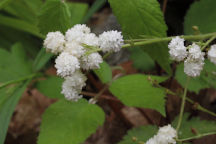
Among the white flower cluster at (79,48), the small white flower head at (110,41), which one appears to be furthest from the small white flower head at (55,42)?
the small white flower head at (110,41)

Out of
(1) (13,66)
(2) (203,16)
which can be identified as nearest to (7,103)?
(1) (13,66)

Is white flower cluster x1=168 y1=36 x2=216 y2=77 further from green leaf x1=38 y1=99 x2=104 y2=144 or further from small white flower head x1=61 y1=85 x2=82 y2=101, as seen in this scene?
green leaf x1=38 y1=99 x2=104 y2=144

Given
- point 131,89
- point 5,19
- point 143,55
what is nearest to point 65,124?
point 131,89

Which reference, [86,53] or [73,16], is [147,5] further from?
[73,16]

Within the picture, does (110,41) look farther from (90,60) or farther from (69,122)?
(69,122)

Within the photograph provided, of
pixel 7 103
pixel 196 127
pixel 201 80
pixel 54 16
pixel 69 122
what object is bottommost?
pixel 196 127

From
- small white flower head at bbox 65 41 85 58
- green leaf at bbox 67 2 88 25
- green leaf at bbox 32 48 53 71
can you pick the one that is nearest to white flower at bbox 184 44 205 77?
small white flower head at bbox 65 41 85 58

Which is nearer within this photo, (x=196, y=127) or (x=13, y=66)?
(x=196, y=127)

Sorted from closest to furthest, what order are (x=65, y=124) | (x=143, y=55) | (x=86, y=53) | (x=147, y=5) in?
(x=86, y=53)
(x=147, y=5)
(x=65, y=124)
(x=143, y=55)
